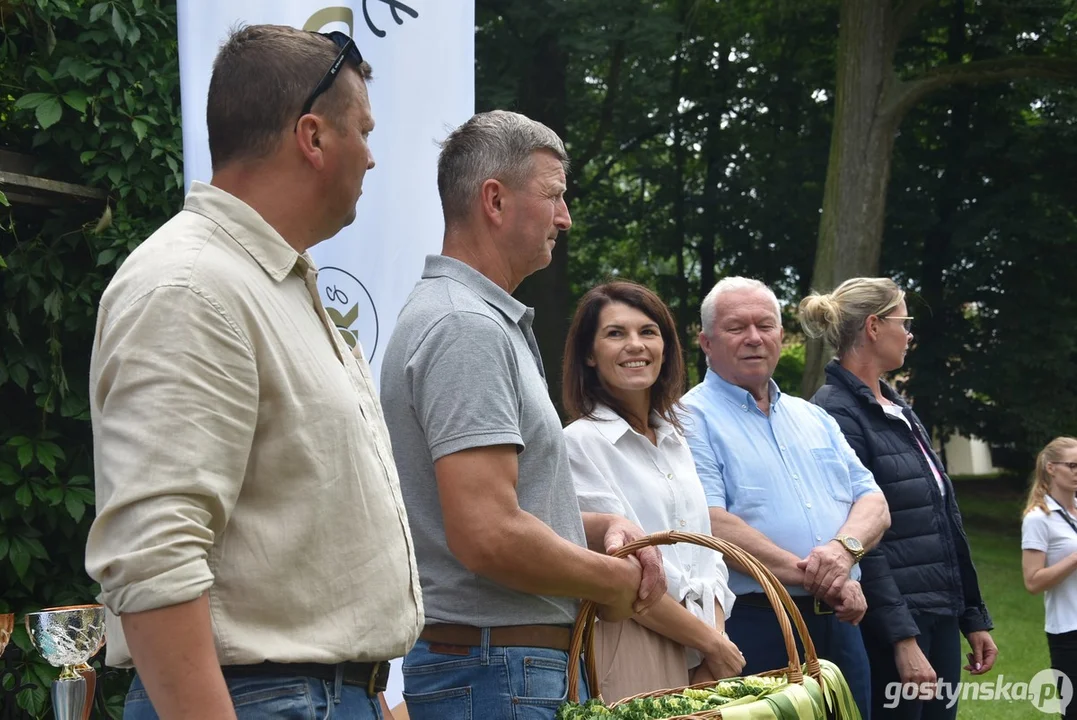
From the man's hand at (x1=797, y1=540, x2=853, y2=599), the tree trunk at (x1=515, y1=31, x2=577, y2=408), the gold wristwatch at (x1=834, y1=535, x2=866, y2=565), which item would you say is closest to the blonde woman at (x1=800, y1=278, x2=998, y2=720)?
the gold wristwatch at (x1=834, y1=535, x2=866, y2=565)

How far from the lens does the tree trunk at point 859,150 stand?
11.6 metres

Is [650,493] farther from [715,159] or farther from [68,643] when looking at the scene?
[715,159]

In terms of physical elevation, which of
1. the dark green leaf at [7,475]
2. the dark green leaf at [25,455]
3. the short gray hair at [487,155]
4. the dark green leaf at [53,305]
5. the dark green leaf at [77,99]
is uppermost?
the dark green leaf at [77,99]

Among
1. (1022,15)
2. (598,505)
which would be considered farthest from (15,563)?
(1022,15)

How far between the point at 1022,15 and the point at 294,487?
1560cm

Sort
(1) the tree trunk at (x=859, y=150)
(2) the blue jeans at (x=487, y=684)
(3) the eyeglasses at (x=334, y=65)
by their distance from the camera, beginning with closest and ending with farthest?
1. (3) the eyeglasses at (x=334, y=65)
2. (2) the blue jeans at (x=487, y=684)
3. (1) the tree trunk at (x=859, y=150)

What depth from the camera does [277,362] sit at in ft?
5.09

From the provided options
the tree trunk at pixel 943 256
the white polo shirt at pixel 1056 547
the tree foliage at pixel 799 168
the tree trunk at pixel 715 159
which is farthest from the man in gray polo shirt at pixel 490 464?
the tree trunk at pixel 943 256

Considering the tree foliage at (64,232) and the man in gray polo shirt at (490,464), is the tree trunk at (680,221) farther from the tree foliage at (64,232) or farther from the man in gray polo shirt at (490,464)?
the man in gray polo shirt at (490,464)

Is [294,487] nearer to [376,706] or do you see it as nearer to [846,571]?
[376,706]

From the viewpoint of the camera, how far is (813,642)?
3.60 m

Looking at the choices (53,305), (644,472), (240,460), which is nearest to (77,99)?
(53,305)

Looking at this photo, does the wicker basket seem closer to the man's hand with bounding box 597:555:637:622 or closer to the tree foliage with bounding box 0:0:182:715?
the man's hand with bounding box 597:555:637:622

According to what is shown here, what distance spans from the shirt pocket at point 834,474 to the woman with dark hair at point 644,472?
29.8 inches
